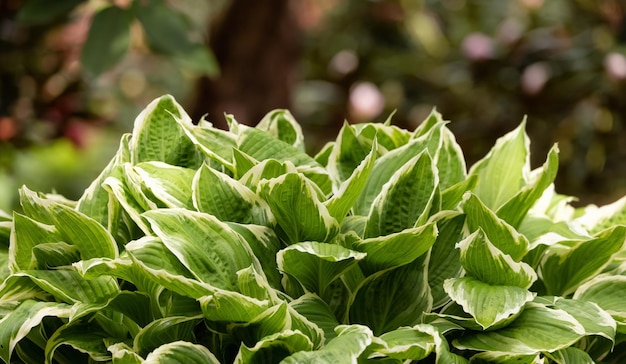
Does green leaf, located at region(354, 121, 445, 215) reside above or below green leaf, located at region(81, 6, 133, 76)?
below

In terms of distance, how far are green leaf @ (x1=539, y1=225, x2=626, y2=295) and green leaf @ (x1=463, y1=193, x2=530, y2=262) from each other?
0.23ft

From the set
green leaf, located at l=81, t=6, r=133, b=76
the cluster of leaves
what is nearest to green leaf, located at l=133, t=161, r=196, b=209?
the cluster of leaves

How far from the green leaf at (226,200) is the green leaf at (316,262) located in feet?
0.18

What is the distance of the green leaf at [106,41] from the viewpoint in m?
1.64

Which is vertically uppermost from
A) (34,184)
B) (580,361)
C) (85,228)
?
(85,228)

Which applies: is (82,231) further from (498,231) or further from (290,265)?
(498,231)

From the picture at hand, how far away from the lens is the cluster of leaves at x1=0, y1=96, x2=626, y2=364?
0.64 metres

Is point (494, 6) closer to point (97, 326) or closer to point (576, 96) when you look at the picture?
point (576, 96)

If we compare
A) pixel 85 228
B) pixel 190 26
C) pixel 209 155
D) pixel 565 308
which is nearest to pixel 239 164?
pixel 209 155

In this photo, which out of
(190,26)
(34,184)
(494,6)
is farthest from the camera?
(494,6)

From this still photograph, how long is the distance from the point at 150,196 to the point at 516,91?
80.8 inches

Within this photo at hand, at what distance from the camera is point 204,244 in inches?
26.4

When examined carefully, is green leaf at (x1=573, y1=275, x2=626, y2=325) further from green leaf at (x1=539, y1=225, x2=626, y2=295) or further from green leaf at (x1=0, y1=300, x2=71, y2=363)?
green leaf at (x1=0, y1=300, x2=71, y2=363)

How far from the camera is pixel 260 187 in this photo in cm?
69
